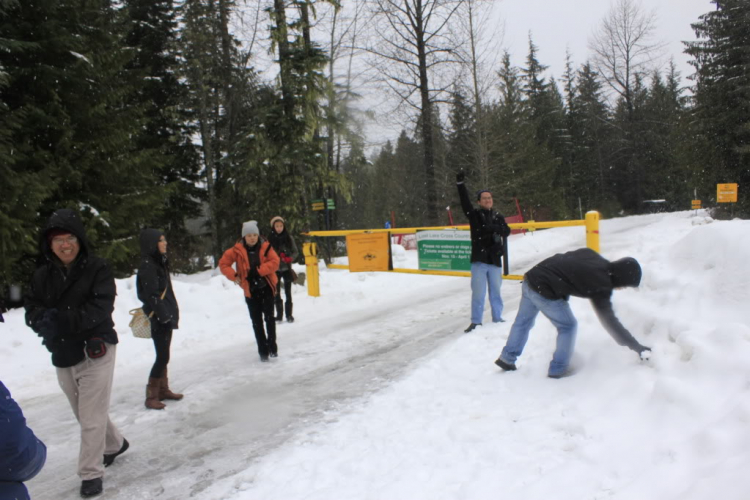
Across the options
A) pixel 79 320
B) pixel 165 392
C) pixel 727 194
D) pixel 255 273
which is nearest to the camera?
pixel 79 320

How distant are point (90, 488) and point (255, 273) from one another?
317 cm

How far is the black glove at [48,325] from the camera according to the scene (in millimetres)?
3289

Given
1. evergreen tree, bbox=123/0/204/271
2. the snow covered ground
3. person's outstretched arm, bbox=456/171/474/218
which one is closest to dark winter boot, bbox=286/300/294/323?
the snow covered ground

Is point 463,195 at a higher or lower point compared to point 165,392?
higher

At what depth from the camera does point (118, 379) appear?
610 centimetres

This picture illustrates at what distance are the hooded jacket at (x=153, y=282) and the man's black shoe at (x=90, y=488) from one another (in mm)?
1725

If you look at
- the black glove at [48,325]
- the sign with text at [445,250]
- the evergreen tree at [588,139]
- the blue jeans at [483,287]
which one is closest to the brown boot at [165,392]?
the black glove at [48,325]

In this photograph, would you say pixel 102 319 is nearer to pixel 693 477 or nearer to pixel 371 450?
pixel 371 450

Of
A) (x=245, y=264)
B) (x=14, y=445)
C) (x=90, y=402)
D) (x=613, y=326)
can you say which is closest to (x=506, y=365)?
(x=613, y=326)

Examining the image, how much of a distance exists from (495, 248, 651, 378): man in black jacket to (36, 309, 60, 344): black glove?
3876 mm

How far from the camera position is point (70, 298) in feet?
11.3

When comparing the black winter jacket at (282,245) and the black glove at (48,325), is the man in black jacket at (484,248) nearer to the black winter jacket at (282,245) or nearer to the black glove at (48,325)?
the black winter jacket at (282,245)

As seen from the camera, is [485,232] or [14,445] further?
[485,232]

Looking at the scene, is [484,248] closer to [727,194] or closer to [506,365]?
[506,365]
